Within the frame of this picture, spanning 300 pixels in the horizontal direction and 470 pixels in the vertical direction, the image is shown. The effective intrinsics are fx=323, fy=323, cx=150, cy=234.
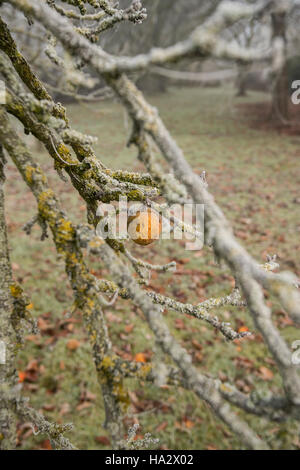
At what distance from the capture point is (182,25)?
2292cm

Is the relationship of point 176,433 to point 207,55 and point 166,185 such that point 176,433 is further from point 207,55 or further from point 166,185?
point 207,55

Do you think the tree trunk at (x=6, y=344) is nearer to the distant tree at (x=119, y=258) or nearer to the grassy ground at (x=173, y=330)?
Answer: the distant tree at (x=119, y=258)

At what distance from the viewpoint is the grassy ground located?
317 cm

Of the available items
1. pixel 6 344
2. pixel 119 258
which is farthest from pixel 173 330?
pixel 119 258

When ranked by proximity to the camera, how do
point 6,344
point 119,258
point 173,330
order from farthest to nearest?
point 173,330 → point 6,344 → point 119,258

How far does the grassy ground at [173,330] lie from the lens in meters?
3.17

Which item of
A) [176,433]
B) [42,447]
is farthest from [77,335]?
[176,433]

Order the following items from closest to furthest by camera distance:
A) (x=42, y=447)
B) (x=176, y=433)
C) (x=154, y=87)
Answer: (x=42, y=447)
(x=176, y=433)
(x=154, y=87)

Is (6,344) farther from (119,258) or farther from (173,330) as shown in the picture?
(173,330)

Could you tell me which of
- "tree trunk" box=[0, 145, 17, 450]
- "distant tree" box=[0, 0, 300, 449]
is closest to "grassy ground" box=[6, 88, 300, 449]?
"distant tree" box=[0, 0, 300, 449]

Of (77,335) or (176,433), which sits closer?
(176,433)

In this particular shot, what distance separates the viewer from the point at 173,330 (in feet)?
13.5

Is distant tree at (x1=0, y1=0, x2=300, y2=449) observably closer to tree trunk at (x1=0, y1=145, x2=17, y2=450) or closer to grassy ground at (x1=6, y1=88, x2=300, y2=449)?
tree trunk at (x1=0, y1=145, x2=17, y2=450)

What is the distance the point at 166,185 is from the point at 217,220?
0.56 feet
